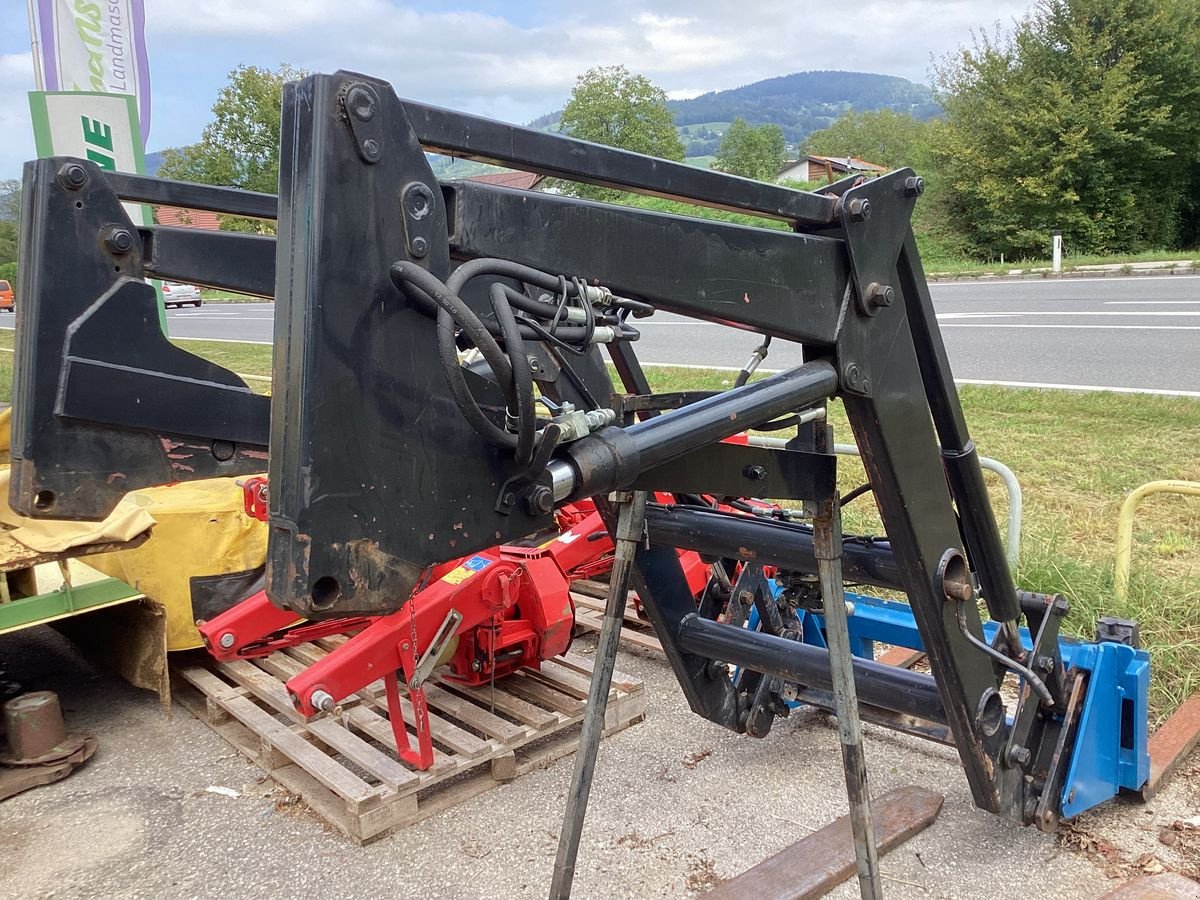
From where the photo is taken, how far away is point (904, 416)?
2.19 metres

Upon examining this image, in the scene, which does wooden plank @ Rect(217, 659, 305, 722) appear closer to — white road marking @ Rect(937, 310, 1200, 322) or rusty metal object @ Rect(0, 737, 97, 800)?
rusty metal object @ Rect(0, 737, 97, 800)

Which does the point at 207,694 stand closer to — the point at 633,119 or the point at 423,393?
the point at 423,393

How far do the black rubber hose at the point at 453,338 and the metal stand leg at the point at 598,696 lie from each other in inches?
34.8

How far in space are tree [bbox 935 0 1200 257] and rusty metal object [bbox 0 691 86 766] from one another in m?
27.7

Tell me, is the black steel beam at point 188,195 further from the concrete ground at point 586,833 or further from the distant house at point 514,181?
the concrete ground at point 586,833

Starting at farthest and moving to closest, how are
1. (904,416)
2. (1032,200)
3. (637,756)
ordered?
(1032,200) < (637,756) < (904,416)

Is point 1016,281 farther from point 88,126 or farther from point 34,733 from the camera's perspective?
point 34,733

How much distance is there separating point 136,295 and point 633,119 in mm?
71811

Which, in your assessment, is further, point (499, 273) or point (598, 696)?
point (598, 696)

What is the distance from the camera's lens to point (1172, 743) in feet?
11.0

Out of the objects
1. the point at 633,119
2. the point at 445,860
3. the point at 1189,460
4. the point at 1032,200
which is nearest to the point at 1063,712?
the point at 445,860

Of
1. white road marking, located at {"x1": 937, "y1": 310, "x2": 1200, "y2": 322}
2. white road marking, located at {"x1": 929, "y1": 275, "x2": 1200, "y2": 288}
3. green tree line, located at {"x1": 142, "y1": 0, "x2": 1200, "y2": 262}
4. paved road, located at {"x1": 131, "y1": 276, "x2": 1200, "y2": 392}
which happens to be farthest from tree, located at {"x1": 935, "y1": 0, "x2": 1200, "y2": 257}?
white road marking, located at {"x1": 937, "y1": 310, "x2": 1200, "y2": 322}

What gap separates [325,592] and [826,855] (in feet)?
6.72

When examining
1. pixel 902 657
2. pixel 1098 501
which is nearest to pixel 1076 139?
pixel 1098 501
